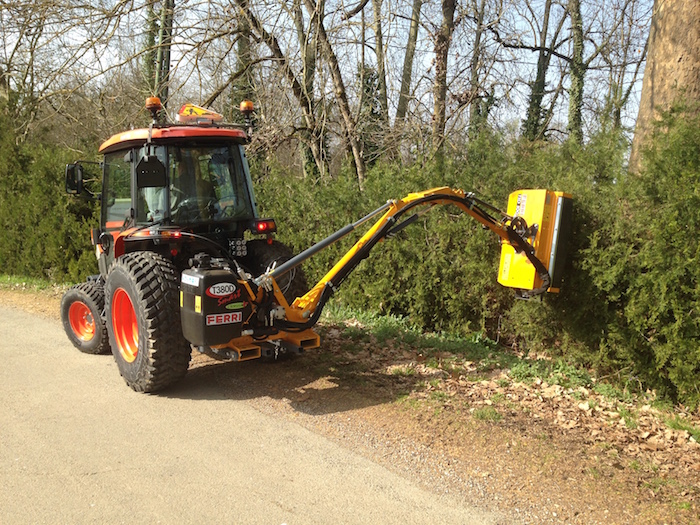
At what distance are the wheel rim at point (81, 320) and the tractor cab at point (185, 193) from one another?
1007 mm

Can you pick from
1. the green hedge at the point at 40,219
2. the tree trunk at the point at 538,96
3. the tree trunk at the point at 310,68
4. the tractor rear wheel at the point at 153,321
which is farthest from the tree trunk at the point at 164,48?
the tree trunk at the point at 538,96

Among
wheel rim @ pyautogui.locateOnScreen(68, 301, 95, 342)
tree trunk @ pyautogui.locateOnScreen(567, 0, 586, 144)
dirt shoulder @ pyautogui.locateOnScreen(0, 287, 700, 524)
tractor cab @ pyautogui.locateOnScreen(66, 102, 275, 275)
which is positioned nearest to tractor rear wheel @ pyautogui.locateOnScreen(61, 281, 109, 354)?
wheel rim @ pyautogui.locateOnScreen(68, 301, 95, 342)

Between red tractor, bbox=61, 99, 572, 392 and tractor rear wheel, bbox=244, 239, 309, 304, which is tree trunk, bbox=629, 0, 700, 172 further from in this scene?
tractor rear wheel, bbox=244, 239, 309, 304

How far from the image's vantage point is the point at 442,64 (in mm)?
9906

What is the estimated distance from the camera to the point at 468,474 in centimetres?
378

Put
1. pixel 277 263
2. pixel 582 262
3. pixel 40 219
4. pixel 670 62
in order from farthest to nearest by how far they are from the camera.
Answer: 1. pixel 40 219
2. pixel 670 62
3. pixel 277 263
4. pixel 582 262

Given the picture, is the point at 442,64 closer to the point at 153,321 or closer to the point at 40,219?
the point at 153,321

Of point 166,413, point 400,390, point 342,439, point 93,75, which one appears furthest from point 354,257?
point 93,75

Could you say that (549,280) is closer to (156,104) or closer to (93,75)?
(156,104)

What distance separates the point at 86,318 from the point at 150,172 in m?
2.64

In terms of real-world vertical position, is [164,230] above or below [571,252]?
below

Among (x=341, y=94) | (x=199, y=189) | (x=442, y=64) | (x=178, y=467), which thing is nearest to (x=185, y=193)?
(x=199, y=189)

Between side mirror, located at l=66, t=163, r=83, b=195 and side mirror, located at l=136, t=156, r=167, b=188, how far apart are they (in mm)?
1625

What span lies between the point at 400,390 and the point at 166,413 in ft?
6.50
